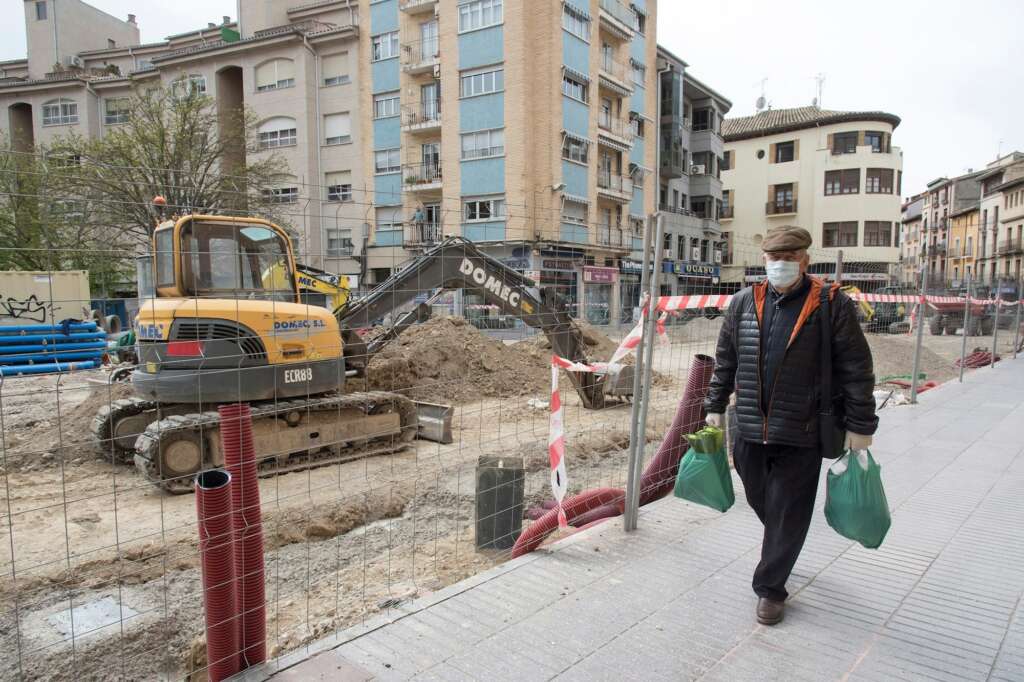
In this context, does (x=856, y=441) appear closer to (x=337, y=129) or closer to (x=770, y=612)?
(x=770, y=612)

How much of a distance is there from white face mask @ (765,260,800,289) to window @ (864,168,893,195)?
162 ft

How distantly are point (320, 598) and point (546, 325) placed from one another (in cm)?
669

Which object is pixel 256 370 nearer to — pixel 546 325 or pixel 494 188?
pixel 546 325

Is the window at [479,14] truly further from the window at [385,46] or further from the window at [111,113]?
the window at [111,113]

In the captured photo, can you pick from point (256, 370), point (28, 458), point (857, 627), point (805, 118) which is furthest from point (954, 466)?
point (805, 118)

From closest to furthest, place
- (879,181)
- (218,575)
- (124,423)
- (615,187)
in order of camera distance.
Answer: (218,575)
(124,423)
(615,187)
(879,181)

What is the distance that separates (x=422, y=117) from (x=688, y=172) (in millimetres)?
20284

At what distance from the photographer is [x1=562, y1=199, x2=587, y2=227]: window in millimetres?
29739

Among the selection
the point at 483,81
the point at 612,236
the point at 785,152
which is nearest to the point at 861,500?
the point at 483,81

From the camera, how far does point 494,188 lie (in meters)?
29.1

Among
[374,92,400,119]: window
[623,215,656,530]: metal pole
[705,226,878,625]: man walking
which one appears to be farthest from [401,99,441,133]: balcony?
[705,226,878,625]: man walking

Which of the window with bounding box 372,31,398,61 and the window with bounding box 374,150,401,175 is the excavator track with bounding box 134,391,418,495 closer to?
the window with bounding box 374,150,401,175

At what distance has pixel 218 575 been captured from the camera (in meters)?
2.71

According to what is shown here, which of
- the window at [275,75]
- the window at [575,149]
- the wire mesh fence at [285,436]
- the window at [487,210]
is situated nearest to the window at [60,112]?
the window at [275,75]
